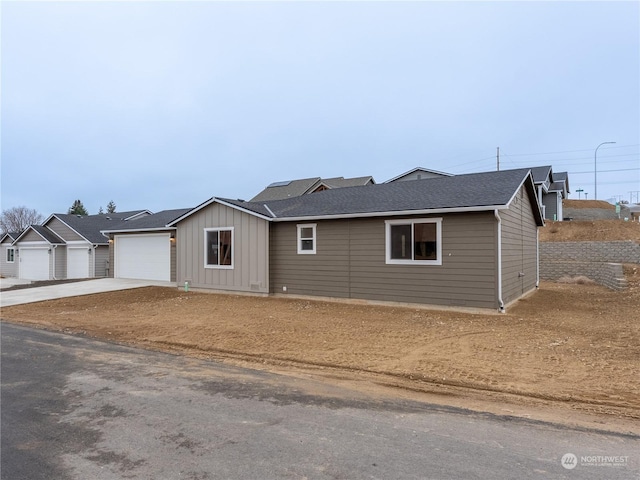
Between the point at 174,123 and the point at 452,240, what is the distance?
31.3 m

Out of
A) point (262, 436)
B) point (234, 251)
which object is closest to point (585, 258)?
point (234, 251)

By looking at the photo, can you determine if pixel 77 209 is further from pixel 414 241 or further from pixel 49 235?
pixel 414 241

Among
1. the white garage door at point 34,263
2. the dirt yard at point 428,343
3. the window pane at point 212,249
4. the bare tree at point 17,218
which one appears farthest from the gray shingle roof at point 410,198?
the bare tree at point 17,218

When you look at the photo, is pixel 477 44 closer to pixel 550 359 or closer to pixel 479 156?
pixel 550 359

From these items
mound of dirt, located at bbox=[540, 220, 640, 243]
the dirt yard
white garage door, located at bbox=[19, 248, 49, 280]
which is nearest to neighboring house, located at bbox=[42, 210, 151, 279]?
white garage door, located at bbox=[19, 248, 49, 280]

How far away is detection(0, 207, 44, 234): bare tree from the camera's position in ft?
203

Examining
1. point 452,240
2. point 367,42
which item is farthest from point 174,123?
point 452,240

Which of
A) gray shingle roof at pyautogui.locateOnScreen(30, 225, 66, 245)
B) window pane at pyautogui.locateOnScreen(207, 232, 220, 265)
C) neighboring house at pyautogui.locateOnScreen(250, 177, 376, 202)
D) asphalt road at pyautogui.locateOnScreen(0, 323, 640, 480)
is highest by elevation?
neighboring house at pyautogui.locateOnScreen(250, 177, 376, 202)

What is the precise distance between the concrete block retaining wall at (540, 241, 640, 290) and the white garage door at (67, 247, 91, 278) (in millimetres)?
27397

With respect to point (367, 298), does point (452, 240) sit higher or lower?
higher

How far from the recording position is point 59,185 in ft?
200

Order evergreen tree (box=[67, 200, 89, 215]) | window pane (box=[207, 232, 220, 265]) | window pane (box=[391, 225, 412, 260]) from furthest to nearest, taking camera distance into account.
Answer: evergreen tree (box=[67, 200, 89, 215])
window pane (box=[207, 232, 220, 265])
window pane (box=[391, 225, 412, 260])

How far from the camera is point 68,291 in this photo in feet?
50.9

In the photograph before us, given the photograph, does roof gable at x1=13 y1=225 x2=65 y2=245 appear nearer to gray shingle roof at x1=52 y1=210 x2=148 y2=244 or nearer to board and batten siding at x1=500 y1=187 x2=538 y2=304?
gray shingle roof at x1=52 y1=210 x2=148 y2=244
